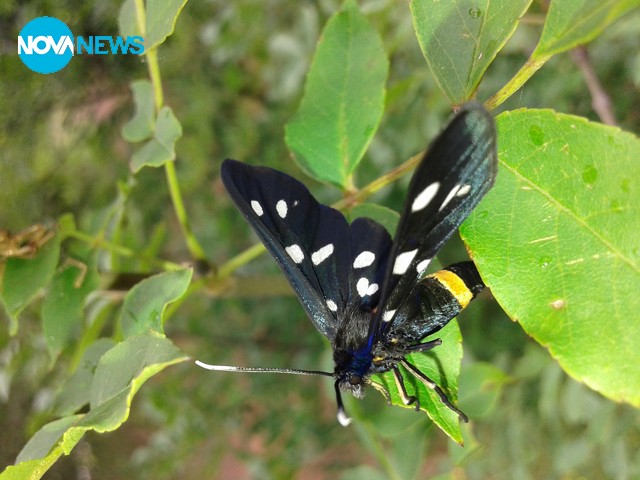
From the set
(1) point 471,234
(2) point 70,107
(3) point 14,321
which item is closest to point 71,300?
(3) point 14,321

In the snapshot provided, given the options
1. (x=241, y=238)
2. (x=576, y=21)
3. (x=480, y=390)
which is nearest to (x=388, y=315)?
(x=576, y=21)

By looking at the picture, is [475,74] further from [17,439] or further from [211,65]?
[17,439]

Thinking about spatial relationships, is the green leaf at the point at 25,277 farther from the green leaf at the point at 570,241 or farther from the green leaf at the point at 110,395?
the green leaf at the point at 570,241

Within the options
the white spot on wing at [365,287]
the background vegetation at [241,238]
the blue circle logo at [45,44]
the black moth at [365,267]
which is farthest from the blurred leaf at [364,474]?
the blue circle logo at [45,44]

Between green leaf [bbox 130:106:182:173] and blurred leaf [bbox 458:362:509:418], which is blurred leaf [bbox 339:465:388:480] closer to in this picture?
blurred leaf [bbox 458:362:509:418]

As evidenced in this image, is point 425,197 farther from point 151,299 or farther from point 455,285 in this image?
point 151,299
